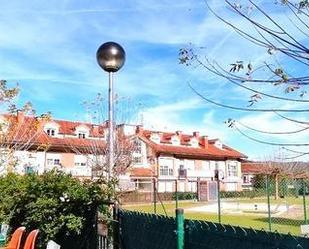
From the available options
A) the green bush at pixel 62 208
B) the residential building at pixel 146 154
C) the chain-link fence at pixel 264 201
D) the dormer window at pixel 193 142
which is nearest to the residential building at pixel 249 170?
the residential building at pixel 146 154

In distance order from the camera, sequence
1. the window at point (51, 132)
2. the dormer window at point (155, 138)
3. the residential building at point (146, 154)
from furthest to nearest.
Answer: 1. the dormer window at point (155, 138)
2. the window at point (51, 132)
3. the residential building at point (146, 154)

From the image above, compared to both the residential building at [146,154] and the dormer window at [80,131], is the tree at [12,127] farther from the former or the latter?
the dormer window at [80,131]

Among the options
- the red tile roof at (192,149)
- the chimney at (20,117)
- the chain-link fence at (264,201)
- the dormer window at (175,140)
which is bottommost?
the chain-link fence at (264,201)

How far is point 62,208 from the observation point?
853 cm

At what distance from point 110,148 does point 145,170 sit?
187 feet

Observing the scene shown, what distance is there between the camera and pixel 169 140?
69.8 metres

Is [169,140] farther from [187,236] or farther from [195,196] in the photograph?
[187,236]

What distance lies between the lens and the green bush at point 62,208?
7922 mm

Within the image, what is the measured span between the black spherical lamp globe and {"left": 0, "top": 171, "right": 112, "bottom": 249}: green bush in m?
1.94

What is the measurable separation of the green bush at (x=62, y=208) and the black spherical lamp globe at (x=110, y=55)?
194 cm

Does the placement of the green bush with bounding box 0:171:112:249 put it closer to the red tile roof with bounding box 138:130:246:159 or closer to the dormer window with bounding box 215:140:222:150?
the red tile roof with bounding box 138:130:246:159

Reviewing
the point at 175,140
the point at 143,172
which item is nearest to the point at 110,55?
the point at 143,172

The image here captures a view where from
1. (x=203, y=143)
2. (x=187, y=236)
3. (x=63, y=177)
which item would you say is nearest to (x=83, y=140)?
(x=203, y=143)

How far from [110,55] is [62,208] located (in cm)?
278
